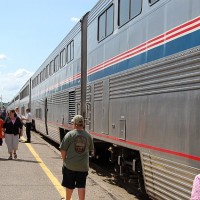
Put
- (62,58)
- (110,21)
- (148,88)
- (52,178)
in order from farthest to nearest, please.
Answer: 1. (62,58)
2. (52,178)
3. (110,21)
4. (148,88)

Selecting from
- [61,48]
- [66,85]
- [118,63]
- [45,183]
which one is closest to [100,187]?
[45,183]

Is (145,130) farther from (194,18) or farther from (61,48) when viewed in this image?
(61,48)

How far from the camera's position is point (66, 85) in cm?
1413

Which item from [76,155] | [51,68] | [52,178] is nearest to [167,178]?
[76,155]

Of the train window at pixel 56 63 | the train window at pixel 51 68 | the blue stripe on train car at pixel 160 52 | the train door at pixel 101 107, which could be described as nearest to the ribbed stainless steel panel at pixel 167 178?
the blue stripe on train car at pixel 160 52

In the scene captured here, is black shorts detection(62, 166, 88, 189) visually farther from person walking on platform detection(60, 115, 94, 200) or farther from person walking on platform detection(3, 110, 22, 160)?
person walking on platform detection(3, 110, 22, 160)

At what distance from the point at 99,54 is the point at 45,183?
297 cm

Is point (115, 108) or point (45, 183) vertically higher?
point (115, 108)

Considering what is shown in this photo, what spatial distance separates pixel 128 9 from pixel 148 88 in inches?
69.6

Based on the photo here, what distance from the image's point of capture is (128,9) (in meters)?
7.36

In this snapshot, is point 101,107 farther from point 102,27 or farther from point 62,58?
point 62,58

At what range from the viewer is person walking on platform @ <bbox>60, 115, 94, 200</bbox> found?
Result: 21.3ft

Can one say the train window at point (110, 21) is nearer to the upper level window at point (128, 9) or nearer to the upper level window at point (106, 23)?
the upper level window at point (106, 23)

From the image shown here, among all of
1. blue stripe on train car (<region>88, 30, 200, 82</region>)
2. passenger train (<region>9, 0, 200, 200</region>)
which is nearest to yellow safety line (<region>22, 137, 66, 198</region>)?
passenger train (<region>9, 0, 200, 200</region>)
